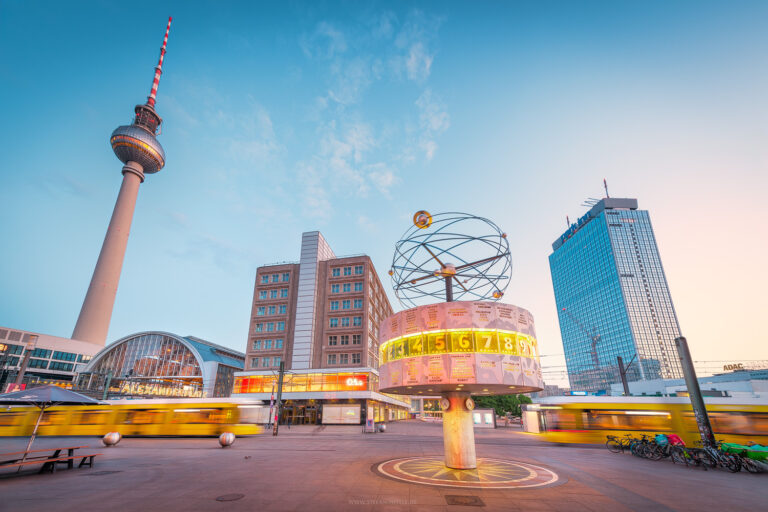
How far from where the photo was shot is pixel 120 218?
316 feet

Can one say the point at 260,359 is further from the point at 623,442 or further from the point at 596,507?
the point at 596,507

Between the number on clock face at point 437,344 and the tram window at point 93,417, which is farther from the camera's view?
the tram window at point 93,417

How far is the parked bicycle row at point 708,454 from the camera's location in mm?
16141

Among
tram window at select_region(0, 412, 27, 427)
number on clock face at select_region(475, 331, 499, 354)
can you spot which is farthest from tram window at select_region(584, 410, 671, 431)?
tram window at select_region(0, 412, 27, 427)

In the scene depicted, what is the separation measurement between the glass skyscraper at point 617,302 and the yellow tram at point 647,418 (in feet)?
467

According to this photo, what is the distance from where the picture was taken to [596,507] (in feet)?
33.3

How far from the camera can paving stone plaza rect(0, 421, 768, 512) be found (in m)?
10.1

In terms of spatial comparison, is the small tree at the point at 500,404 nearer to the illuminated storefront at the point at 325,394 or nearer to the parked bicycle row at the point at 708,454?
the illuminated storefront at the point at 325,394

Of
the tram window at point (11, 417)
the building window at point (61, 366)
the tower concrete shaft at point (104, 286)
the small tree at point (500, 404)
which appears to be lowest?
the small tree at point (500, 404)

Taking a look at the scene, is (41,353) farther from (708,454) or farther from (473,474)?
(708,454)

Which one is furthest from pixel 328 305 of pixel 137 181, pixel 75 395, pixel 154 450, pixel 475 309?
pixel 137 181

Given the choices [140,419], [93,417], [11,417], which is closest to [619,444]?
[140,419]

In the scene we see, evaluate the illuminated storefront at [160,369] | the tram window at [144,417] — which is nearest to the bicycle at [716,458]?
the tram window at [144,417]

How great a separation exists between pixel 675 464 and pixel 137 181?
13292 centimetres
